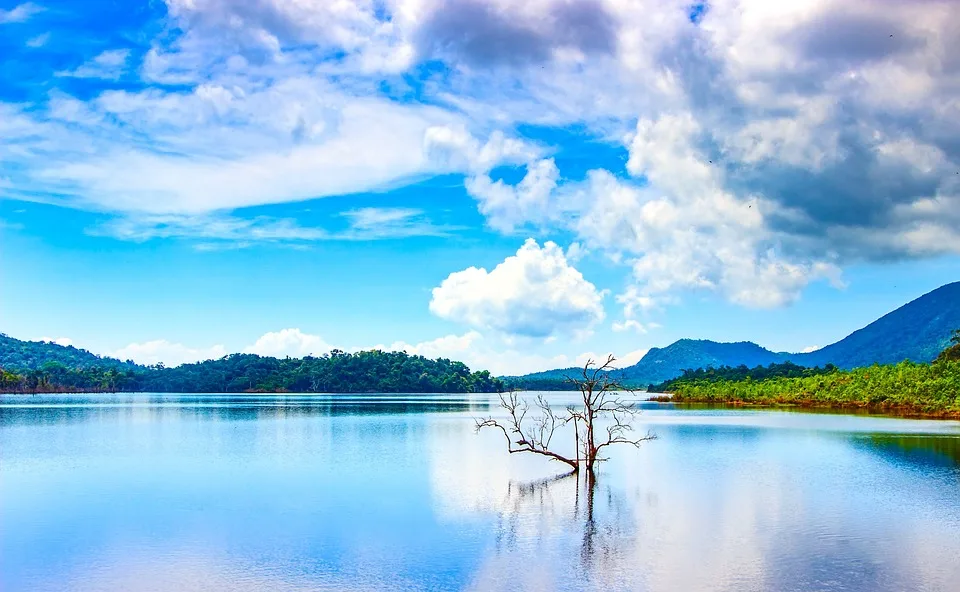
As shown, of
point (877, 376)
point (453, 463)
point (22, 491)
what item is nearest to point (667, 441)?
point (453, 463)

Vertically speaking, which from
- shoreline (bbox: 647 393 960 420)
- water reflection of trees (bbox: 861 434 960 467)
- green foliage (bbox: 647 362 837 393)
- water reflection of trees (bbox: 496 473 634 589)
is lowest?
shoreline (bbox: 647 393 960 420)

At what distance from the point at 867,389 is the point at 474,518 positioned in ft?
240

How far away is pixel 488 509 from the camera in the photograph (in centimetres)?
2394

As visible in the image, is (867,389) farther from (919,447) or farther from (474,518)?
(474,518)

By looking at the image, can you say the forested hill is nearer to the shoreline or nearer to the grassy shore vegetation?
the grassy shore vegetation

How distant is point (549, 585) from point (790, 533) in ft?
27.5

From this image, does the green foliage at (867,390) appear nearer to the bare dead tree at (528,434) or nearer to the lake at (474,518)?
the lake at (474,518)

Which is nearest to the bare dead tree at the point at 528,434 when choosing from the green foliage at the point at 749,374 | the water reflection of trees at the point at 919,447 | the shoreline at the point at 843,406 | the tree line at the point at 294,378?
the water reflection of trees at the point at 919,447

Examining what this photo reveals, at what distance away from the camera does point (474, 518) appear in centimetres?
2266

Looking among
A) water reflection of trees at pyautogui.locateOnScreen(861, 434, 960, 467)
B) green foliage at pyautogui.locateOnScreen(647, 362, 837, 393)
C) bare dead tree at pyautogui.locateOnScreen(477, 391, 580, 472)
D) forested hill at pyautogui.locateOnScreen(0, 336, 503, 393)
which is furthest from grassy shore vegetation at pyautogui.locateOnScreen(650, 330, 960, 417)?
forested hill at pyautogui.locateOnScreen(0, 336, 503, 393)

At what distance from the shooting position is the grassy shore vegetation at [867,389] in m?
68.8

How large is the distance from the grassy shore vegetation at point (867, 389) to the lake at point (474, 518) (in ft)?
98.6

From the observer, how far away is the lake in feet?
55.0

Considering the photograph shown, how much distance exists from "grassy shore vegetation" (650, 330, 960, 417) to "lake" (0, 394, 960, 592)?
3006 cm
